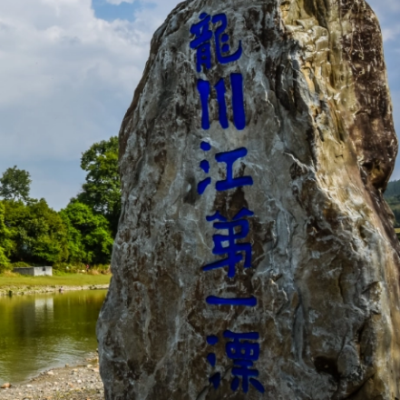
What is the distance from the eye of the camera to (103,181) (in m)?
42.2

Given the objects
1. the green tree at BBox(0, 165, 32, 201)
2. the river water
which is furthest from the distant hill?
the river water

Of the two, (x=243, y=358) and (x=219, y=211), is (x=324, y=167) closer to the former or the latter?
(x=219, y=211)

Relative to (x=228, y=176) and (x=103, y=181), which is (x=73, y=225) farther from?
(x=228, y=176)

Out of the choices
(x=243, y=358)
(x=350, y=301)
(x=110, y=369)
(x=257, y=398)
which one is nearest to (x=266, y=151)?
(x=350, y=301)

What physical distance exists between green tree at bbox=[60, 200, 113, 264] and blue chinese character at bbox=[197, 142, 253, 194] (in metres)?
35.5

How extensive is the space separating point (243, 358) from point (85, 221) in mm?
37350

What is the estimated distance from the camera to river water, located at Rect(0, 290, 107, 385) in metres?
11.0

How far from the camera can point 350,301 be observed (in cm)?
402

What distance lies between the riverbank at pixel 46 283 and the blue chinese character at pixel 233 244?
80.8 feet

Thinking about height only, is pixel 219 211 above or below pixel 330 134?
below

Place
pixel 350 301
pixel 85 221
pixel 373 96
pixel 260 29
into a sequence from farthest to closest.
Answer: pixel 85 221 → pixel 373 96 → pixel 260 29 → pixel 350 301

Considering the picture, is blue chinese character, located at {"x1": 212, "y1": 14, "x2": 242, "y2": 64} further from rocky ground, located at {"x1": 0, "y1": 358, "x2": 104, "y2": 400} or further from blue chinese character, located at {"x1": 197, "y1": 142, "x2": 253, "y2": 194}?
rocky ground, located at {"x1": 0, "y1": 358, "x2": 104, "y2": 400}

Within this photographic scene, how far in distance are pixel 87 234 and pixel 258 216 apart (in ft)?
122

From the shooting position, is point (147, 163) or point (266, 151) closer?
point (266, 151)
